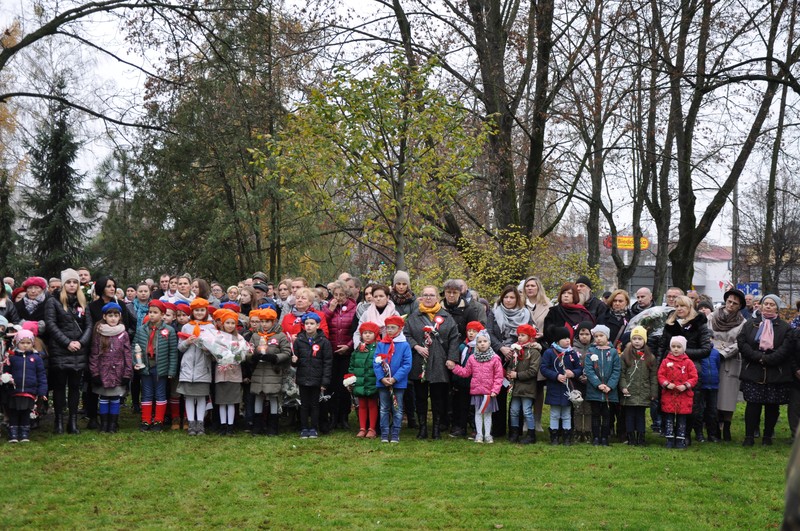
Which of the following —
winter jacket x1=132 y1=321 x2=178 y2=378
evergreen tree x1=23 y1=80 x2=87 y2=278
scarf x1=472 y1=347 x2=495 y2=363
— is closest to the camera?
scarf x1=472 y1=347 x2=495 y2=363

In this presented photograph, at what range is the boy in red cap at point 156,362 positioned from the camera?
1085 centimetres

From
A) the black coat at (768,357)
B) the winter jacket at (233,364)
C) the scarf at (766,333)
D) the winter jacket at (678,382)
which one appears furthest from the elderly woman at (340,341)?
the scarf at (766,333)

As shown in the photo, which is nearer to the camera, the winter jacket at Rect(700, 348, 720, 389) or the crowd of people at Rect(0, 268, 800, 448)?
the crowd of people at Rect(0, 268, 800, 448)

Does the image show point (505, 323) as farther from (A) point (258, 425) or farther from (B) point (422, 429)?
(A) point (258, 425)

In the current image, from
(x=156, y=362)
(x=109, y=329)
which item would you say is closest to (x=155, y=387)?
(x=156, y=362)

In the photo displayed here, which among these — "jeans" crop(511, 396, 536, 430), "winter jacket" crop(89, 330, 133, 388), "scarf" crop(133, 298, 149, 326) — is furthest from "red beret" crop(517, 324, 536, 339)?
"scarf" crop(133, 298, 149, 326)

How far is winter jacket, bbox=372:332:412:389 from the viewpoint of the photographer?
1045cm

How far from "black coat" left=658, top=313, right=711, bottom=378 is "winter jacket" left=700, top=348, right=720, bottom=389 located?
0.29m

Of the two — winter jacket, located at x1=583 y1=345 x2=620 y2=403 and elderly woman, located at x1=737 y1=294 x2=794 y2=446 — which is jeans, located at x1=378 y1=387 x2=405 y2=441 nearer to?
winter jacket, located at x1=583 y1=345 x2=620 y2=403

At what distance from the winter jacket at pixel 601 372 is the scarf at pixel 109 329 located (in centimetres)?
617

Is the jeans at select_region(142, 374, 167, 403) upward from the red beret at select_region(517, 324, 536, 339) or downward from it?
downward

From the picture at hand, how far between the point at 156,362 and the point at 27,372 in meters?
1.66

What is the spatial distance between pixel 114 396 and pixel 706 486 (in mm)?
7352

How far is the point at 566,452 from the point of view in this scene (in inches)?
388
